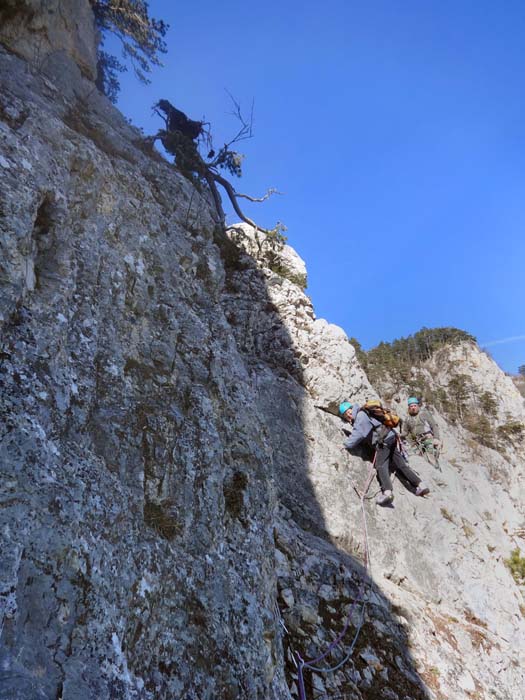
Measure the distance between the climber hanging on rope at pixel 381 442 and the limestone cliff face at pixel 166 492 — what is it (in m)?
0.37

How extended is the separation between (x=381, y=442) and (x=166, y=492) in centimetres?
652

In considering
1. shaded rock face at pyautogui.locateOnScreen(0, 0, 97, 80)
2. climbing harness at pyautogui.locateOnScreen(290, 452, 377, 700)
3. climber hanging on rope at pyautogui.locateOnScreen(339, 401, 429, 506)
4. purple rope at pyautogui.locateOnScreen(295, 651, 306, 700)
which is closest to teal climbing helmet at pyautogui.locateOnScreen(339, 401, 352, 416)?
climber hanging on rope at pyautogui.locateOnScreen(339, 401, 429, 506)

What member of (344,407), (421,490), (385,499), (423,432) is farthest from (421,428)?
(385,499)

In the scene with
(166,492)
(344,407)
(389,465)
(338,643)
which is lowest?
(338,643)

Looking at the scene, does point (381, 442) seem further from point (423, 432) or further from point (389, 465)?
point (423, 432)

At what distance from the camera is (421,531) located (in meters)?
10.2

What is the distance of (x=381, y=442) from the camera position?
33.7ft

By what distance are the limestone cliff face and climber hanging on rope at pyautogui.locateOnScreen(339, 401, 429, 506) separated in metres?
0.37

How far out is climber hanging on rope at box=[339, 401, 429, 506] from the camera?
10125mm

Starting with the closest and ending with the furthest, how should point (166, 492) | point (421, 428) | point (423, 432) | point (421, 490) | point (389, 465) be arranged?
point (166, 492), point (421, 490), point (389, 465), point (423, 432), point (421, 428)

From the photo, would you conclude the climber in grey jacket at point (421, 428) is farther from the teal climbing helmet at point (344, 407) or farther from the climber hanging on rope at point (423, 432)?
the teal climbing helmet at point (344, 407)

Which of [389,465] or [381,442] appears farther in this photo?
[389,465]

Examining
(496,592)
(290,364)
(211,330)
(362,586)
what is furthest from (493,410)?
(211,330)

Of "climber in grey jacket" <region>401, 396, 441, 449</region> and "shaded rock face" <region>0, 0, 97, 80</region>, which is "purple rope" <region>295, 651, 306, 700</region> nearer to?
"climber in grey jacket" <region>401, 396, 441, 449</region>
